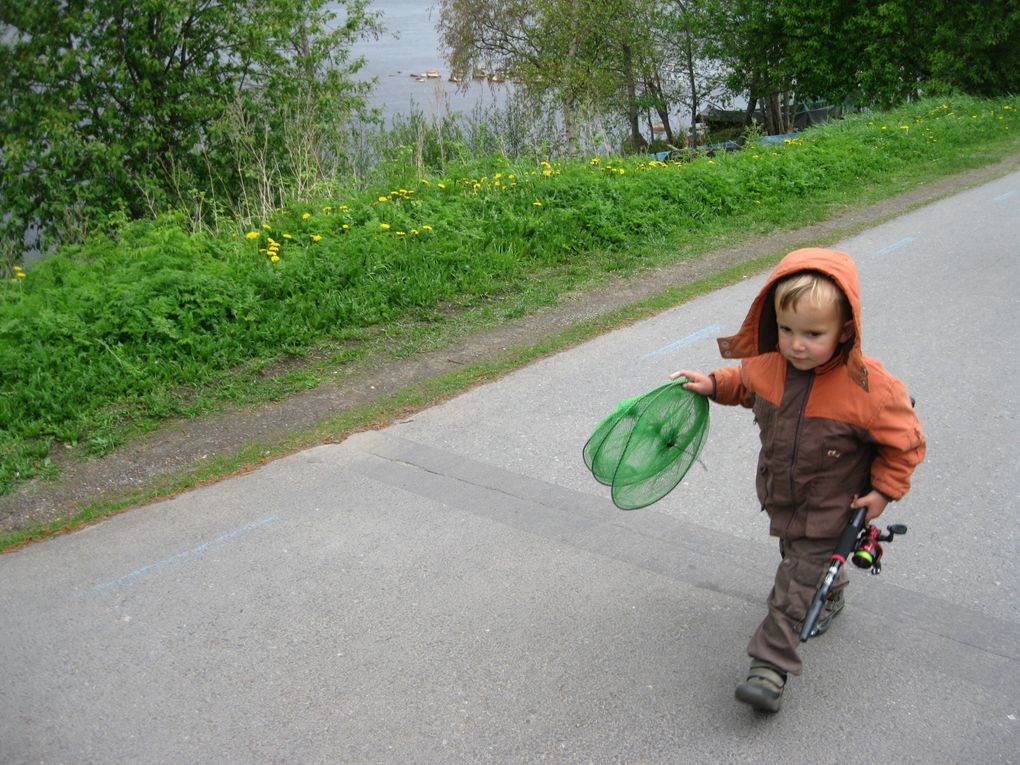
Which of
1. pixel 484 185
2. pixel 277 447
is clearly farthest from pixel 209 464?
pixel 484 185

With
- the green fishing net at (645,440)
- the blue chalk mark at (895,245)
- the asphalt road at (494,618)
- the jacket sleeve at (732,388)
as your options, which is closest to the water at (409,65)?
the blue chalk mark at (895,245)

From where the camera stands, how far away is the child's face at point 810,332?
3109 millimetres

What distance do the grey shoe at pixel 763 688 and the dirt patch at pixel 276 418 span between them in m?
3.62

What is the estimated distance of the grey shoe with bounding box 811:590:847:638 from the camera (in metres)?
3.88

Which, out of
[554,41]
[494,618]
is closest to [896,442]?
[494,618]

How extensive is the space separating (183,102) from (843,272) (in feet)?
47.3

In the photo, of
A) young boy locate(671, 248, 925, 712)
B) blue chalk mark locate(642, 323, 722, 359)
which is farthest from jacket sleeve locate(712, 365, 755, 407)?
blue chalk mark locate(642, 323, 722, 359)

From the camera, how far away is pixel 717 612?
161 inches

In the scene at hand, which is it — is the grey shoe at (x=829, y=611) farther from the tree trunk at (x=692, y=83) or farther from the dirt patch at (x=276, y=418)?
the tree trunk at (x=692, y=83)

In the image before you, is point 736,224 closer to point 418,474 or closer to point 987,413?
point 987,413

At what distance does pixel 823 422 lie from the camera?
10.7 feet

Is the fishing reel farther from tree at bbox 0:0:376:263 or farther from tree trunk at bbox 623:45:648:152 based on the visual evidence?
tree trunk at bbox 623:45:648:152

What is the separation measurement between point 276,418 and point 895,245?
728cm

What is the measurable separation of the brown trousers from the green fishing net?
609mm
